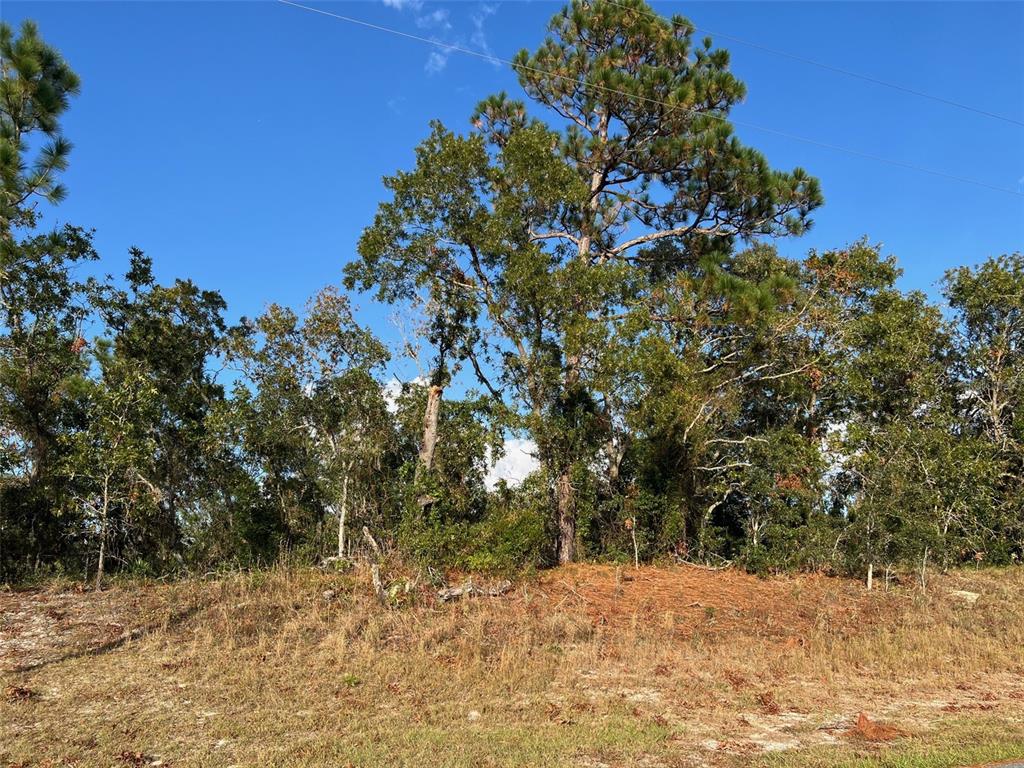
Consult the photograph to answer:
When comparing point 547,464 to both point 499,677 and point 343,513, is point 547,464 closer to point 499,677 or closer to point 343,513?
point 343,513

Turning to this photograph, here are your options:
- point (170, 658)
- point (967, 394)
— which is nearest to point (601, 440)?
point (170, 658)

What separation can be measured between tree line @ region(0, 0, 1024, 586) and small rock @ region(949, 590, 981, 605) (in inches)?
29.2

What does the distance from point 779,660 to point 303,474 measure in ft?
33.4

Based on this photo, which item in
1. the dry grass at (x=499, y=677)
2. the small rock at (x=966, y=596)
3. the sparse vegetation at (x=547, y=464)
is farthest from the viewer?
the small rock at (x=966, y=596)

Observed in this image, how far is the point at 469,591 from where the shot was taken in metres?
10.6

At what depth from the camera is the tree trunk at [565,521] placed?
13.6 m

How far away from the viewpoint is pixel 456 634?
851 centimetres

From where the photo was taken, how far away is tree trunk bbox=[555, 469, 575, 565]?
1358 centimetres

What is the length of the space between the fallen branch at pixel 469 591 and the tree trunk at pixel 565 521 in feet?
8.97

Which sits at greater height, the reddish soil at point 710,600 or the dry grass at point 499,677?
the reddish soil at point 710,600

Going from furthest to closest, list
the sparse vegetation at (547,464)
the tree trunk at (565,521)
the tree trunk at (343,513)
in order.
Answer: the tree trunk at (565,521)
the tree trunk at (343,513)
the sparse vegetation at (547,464)

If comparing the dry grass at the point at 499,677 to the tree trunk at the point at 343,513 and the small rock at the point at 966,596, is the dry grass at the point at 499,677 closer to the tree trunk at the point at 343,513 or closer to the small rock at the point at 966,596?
the small rock at the point at 966,596

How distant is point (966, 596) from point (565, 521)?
23.0 ft

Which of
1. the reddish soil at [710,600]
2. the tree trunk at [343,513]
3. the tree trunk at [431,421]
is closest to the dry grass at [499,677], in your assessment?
the reddish soil at [710,600]
